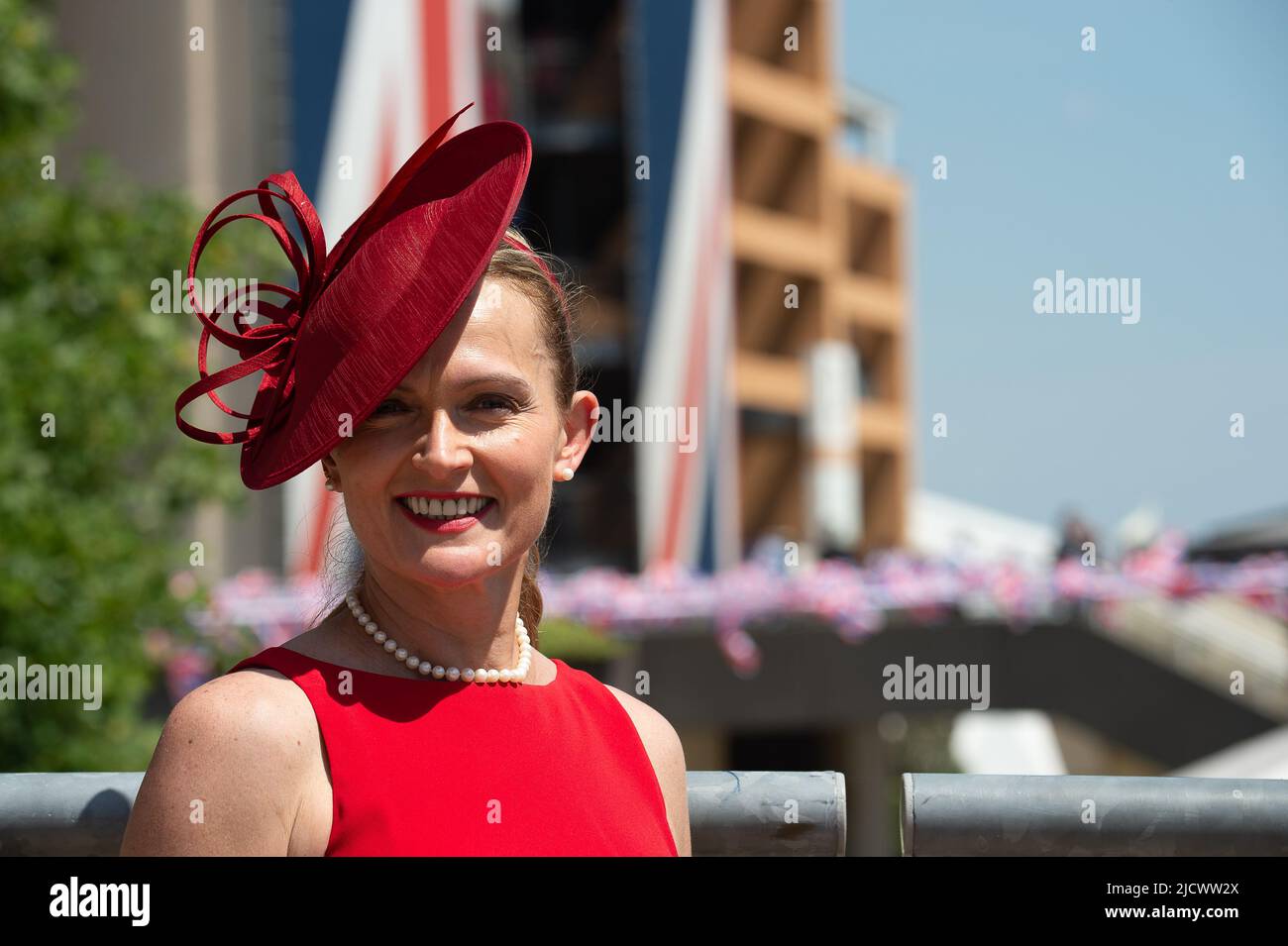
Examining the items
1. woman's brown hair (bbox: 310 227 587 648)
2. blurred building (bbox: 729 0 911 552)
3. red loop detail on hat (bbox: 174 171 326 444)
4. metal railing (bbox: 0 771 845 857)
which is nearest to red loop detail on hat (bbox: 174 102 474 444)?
red loop detail on hat (bbox: 174 171 326 444)

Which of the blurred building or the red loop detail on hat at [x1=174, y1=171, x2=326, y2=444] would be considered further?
the blurred building

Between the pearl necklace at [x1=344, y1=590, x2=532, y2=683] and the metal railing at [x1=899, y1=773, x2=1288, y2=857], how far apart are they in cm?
47

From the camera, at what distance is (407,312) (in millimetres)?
1502

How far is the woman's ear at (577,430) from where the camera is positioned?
1.76 meters

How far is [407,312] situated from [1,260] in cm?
617

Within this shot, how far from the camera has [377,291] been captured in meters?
1.52

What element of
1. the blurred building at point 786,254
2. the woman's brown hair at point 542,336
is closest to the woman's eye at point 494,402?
the woman's brown hair at point 542,336

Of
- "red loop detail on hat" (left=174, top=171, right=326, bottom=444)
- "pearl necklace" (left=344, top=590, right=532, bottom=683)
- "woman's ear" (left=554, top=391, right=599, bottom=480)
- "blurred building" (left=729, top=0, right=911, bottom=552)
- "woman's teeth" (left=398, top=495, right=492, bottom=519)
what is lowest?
"pearl necklace" (left=344, top=590, right=532, bottom=683)

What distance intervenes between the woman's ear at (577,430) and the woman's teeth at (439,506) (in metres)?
0.18

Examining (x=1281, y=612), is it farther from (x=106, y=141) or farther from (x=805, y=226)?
(x=805, y=226)

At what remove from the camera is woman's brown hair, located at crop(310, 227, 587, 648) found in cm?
166

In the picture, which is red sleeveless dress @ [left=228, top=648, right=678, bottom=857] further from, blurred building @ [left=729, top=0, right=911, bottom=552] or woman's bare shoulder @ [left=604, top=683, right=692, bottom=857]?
blurred building @ [left=729, top=0, right=911, bottom=552]

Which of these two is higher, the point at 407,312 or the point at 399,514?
the point at 407,312

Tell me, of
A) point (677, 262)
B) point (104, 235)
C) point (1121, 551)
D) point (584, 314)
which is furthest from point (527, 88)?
point (584, 314)
